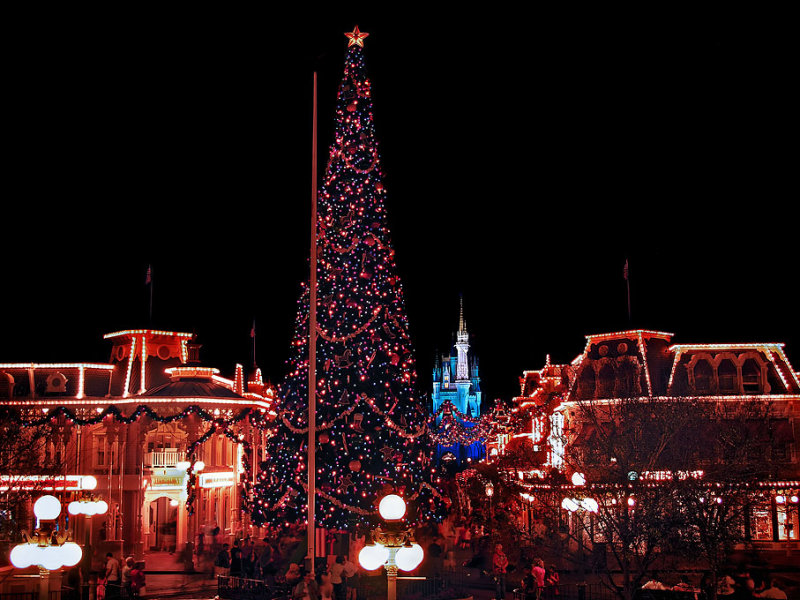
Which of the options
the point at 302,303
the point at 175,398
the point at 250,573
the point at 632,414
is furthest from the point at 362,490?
the point at 175,398

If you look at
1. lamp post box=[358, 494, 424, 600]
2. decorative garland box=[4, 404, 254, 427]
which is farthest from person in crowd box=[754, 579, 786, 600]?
decorative garland box=[4, 404, 254, 427]

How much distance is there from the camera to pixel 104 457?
1683 inches

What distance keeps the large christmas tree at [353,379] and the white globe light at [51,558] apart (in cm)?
1295

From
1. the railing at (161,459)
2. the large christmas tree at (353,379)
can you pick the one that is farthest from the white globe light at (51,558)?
the railing at (161,459)

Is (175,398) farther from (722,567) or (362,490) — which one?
(722,567)

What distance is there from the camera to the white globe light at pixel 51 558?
517 inches

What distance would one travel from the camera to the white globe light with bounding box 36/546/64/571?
43.1 ft

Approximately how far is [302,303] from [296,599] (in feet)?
37.4

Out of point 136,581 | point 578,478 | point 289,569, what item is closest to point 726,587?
point 578,478

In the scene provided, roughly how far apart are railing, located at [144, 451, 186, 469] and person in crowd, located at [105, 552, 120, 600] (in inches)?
698

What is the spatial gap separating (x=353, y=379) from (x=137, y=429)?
1861cm

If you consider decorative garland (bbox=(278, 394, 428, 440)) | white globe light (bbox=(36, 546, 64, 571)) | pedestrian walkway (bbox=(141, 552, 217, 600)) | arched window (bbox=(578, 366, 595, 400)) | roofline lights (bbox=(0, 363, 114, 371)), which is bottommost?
pedestrian walkway (bbox=(141, 552, 217, 600))

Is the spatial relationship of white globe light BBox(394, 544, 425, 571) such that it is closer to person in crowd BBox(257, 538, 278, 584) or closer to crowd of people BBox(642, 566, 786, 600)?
crowd of people BBox(642, 566, 786, 600)

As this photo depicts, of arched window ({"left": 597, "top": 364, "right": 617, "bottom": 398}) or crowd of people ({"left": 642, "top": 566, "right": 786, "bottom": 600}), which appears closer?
crowd of people ({"left": 642, "top": 566, "right": 786, "bottom": 600})
